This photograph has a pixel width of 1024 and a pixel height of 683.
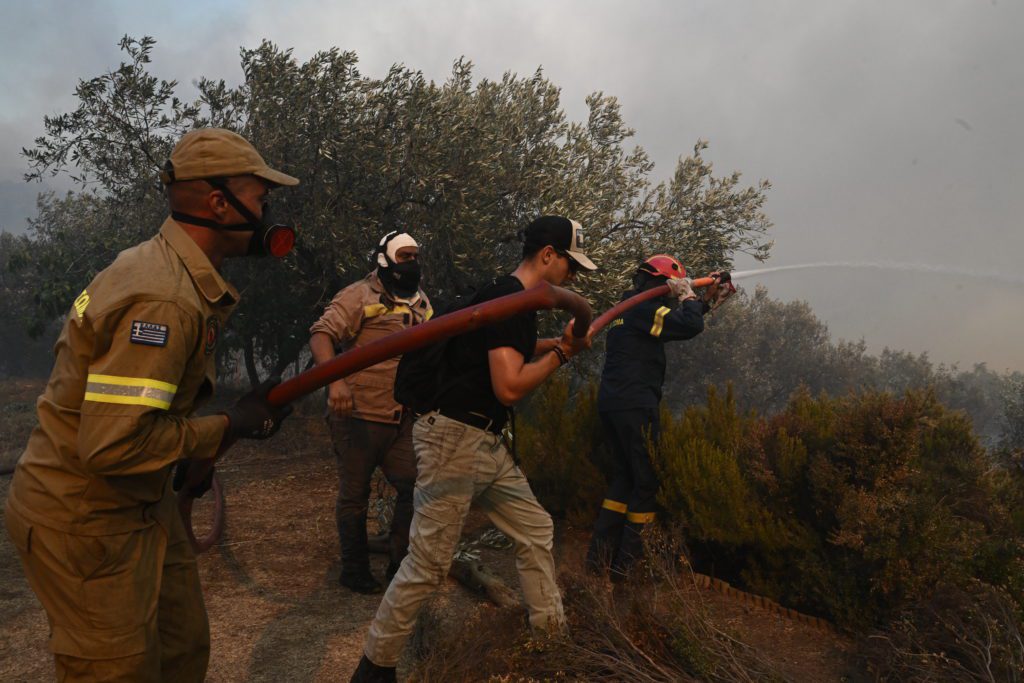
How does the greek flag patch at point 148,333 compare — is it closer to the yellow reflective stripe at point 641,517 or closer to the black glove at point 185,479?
the black glove at point 185,479

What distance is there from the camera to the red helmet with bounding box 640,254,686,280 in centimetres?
537

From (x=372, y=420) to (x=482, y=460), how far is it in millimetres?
1831

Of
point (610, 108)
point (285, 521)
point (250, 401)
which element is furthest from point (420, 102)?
point (250, 401)

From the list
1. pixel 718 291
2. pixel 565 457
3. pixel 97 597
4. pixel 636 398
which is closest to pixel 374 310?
pixel 636 398

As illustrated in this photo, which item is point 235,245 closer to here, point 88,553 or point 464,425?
point 88,553

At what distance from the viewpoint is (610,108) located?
1409cm

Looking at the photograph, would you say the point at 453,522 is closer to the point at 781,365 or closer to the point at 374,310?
the point at 374,310

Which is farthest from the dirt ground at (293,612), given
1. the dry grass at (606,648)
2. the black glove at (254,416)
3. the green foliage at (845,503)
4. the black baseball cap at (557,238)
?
the black glove at (254,416)

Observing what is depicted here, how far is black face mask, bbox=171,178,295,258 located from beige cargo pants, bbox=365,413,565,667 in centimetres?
118

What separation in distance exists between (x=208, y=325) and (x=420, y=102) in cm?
930

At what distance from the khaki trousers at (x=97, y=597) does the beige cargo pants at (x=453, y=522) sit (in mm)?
1112

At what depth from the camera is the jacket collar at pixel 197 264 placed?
220cm

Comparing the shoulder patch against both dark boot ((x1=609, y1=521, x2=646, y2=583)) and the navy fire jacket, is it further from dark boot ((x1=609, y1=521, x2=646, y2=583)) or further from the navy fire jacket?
dark boot ((x1=609, y1=521, x2=646, y2=583))

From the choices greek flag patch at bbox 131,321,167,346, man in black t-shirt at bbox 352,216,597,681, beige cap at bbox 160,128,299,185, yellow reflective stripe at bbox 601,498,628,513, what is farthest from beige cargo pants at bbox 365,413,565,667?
yellow reflective stripe at bbox 601,498,628,513
